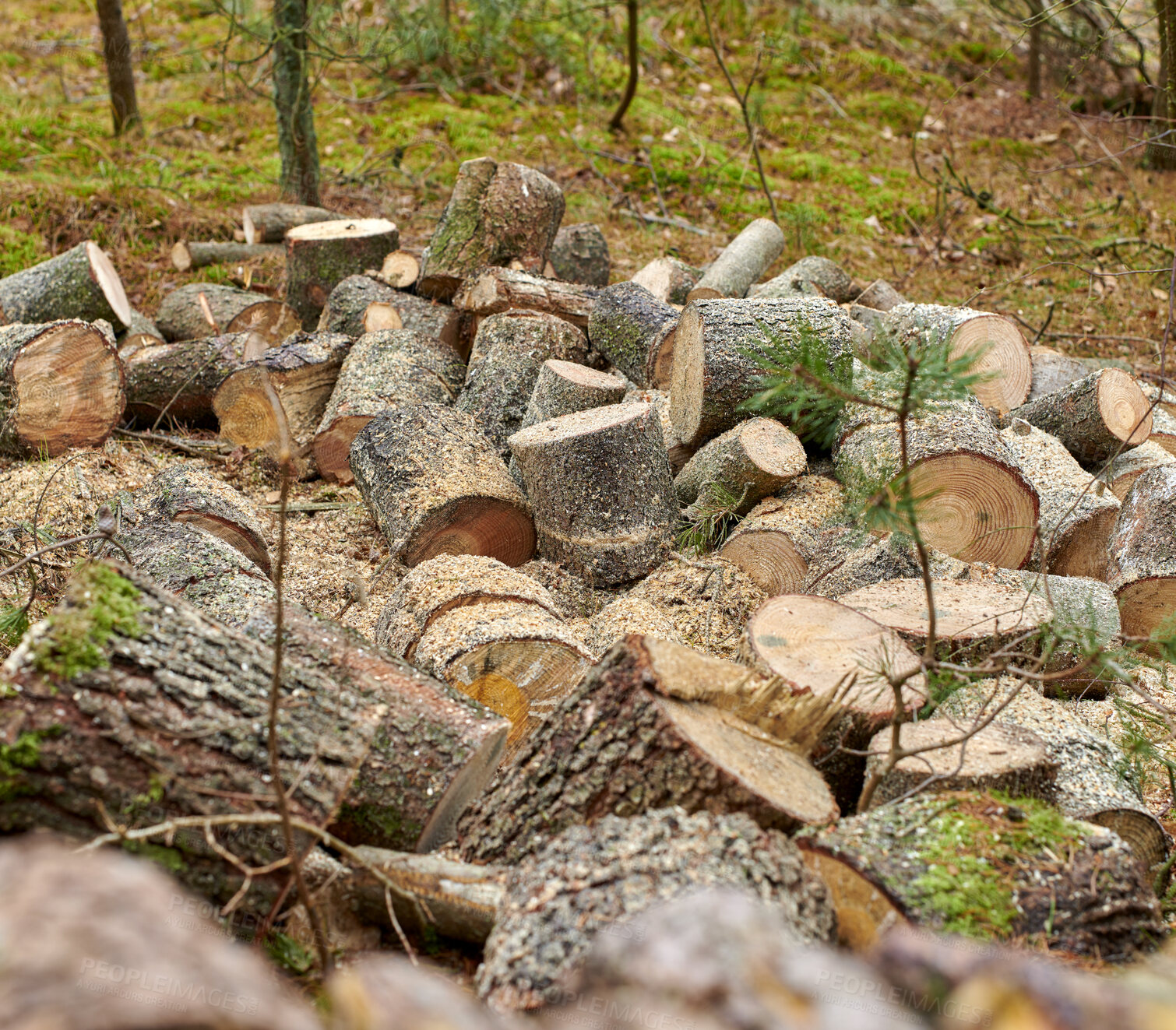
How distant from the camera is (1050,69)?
11.0m

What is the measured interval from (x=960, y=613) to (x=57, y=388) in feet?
12.8

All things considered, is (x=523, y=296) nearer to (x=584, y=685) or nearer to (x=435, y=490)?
(x=435, y=490)

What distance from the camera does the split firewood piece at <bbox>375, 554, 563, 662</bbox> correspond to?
3.03 metres

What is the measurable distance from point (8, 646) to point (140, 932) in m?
2.40

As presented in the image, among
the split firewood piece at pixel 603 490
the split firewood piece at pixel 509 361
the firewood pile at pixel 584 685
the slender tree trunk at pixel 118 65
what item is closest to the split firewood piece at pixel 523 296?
the firewood pile at pixel 584 685

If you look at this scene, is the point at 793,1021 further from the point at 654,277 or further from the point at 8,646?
the point at 654,277

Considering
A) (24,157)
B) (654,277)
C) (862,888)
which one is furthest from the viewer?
(24,157)

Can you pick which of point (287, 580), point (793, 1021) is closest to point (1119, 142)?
point (287, 580)

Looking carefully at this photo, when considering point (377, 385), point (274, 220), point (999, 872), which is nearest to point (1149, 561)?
point (999, 872)

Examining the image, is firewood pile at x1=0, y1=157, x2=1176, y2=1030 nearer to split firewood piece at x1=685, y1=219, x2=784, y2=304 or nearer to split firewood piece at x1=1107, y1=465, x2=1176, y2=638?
split firewood piece at x1=1107, y1=465, x2=1176, y2=638

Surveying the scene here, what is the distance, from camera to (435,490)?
12.2 feet

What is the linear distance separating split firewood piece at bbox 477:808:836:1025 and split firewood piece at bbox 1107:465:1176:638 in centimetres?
235

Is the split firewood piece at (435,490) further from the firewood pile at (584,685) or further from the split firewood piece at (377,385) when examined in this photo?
the split firewood piece at (377,385)

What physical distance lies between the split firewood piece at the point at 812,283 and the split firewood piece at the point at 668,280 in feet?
1.30
